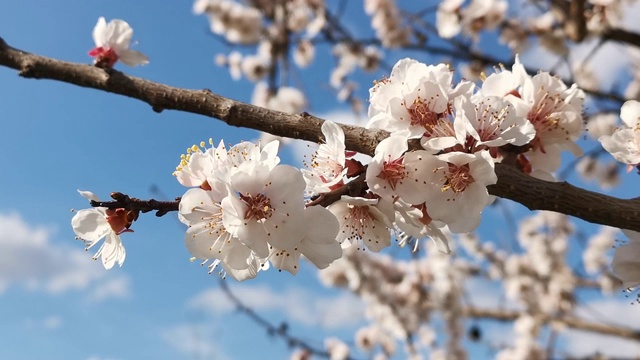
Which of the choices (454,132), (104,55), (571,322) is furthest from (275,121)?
(571,322)

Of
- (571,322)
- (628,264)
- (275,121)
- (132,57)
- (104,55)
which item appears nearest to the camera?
(275,121)

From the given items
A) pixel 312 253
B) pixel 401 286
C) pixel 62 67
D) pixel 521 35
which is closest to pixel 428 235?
pixel 312 253

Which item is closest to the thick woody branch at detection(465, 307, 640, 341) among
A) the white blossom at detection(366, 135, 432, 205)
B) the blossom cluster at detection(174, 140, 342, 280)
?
the white blossom at detection(366, 135, 432, 205)

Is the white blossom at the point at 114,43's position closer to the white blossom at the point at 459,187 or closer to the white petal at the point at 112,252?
the white petal at the point at 112,252

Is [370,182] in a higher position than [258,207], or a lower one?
lower

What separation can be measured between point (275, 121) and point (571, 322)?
20.6 feet

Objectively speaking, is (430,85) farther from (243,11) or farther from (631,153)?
(243,11)

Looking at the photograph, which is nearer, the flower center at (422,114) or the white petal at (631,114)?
the flower center at (422,114)

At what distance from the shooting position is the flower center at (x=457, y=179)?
1119 mm

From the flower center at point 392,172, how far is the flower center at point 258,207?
24cm

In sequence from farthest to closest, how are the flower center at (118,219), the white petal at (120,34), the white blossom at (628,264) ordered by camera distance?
the white petal at (120,34), the white blossom at (628,264), the flower center at (118,219)

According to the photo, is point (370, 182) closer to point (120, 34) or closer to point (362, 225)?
point (362, 225)

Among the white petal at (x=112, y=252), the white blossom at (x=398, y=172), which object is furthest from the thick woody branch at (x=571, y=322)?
the white petal at (x=112, y=252)

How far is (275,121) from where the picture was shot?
3.86 feet
